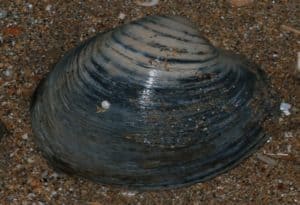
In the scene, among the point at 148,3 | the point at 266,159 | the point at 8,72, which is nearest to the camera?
the point at 266,159

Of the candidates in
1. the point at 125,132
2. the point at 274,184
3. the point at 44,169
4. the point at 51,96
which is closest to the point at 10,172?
the point at 44,169

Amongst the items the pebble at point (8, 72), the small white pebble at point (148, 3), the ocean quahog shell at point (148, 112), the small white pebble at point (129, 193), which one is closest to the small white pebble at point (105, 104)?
the ocean quahog shell at point (148, 112)

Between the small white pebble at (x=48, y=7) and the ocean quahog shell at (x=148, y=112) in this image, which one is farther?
the small white pebble at (x=48, y=7)

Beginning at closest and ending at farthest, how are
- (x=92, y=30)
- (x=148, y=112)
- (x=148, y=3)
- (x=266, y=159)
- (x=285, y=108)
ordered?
(x=148, y=112)
(x=266, y=159)
(x=285, y=108)
(x=92, y=30)
(x=148, y=3)

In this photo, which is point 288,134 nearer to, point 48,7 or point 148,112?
point 148,112

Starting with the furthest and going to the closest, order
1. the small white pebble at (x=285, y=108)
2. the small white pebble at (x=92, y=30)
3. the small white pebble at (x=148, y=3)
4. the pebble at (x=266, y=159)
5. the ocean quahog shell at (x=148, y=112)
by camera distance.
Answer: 1. the small white pebble at (x=148, y=3)
2. the small white pebble at (x=92, y=30)
3. the small white pebble at (x=285, y=108)
4. the pebble at (x=266, y=159)
5. the ocean quahog shell at (x=148, y=112)

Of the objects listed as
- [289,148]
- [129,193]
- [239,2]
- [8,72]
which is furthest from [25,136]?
[239,2]

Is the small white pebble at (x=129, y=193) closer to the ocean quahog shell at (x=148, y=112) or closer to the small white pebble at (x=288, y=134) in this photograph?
the ocean quahog shell at (x=148, y=112)
